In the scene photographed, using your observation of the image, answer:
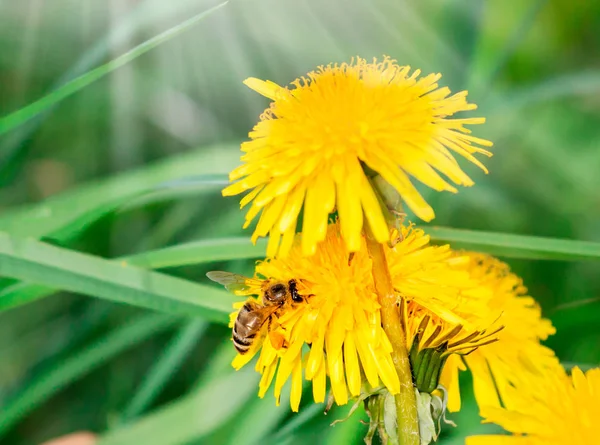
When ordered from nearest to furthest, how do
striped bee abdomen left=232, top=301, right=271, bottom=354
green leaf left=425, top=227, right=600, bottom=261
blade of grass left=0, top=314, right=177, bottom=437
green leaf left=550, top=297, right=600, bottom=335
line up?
striped bee abdomen left=232, top=301, right=271, bottom=354, green leaf left=425, top=227, right=600, bottom=261, green leaf left=550, top=297, right=600, bottom=335, blade of grass left=0, top=314, right=177, bottom=437

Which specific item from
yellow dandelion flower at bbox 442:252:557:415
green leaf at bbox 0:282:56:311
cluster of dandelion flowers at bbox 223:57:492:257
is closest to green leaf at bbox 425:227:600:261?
yellow dandelion flower at bbox 442:252:557:415

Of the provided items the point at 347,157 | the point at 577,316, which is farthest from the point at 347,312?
the point at 577,316

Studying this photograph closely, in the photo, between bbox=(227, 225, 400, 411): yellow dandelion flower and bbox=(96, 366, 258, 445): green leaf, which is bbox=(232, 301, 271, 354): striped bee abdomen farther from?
bbox=(96, 366, 258, 445): green leaf

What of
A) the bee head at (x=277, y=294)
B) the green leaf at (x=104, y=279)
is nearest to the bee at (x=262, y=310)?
the bee head at (x=277, y=294)

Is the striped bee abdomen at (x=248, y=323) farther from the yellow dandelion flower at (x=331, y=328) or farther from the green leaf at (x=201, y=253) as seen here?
the green leaf at (x=201, y=253)

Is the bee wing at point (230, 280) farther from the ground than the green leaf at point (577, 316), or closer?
farther from the ground
